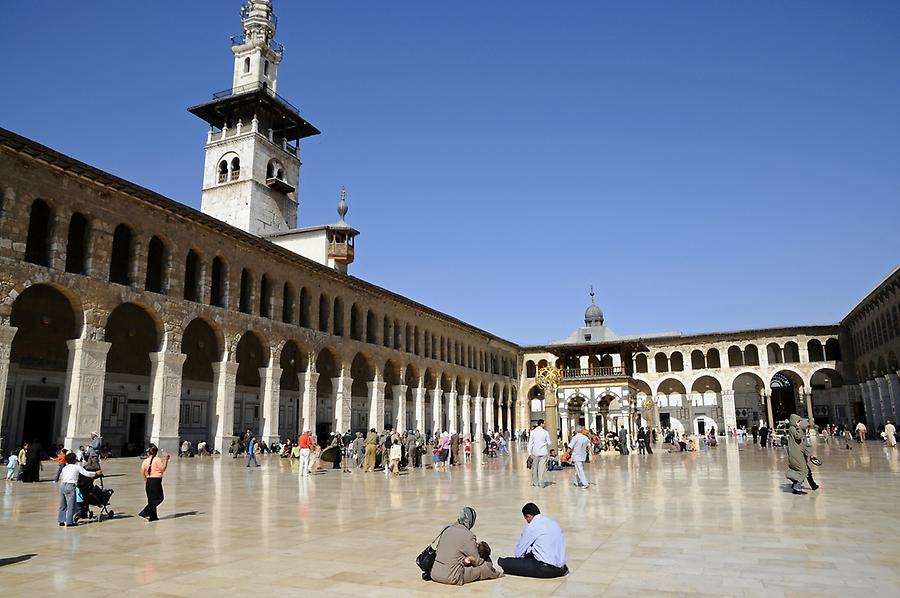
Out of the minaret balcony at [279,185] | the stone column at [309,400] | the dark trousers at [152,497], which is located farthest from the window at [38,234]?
the minaret balcony at [279,185]

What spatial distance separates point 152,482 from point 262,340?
18.8 m

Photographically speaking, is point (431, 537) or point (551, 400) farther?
point (551, 400)

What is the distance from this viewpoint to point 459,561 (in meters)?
5.59

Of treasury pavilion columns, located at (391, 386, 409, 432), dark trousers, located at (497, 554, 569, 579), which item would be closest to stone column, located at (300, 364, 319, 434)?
treasury pavilion columns, located at (391, 386, 409, 432)

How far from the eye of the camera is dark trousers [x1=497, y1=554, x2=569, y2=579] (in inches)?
223

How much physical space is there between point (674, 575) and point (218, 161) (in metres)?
42.4

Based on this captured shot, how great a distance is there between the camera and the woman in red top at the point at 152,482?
29.6 feet

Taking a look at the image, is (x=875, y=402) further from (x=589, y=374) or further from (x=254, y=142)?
(x=254, y=142)

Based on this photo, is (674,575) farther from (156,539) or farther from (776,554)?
(156,539)

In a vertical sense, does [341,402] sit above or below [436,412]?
above

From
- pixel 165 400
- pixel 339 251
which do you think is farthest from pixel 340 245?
pixel 165 400

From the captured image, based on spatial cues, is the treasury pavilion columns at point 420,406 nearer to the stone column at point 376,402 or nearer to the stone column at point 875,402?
the stone column at point 376,402

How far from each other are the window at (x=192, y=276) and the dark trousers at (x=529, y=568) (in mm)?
21211

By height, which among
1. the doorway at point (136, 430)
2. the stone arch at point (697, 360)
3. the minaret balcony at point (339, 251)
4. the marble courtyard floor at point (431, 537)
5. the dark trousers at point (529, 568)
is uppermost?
the minaret balcony at point (339, 251)
